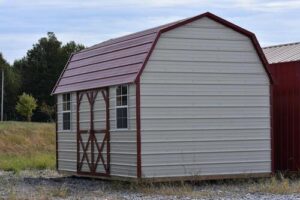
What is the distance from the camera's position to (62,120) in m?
23.5

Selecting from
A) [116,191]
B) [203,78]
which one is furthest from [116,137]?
[203,78]

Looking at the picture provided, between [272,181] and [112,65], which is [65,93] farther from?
[272,181]

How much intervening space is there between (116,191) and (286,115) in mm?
6836

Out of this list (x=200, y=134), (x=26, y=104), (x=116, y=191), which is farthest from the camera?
(x=26, y=104)

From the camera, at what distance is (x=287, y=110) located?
2197 centimetres

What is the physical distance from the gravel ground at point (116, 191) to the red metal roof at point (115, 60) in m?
2.85

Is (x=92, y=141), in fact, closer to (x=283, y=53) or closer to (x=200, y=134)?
(x=200, y=134)

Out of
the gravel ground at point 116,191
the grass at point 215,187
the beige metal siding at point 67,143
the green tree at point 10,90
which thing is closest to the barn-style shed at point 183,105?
the grass at point 215,187

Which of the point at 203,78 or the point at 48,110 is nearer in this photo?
the point at 203,78

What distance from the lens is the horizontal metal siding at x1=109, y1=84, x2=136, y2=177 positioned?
1861 centimetres

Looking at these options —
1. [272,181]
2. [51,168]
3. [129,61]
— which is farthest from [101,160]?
[51,168]

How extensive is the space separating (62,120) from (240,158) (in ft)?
21.7

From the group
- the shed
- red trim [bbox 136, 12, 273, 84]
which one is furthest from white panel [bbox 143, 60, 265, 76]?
the shed

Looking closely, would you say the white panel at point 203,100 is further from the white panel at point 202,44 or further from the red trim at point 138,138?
the white panel at point 202,44
